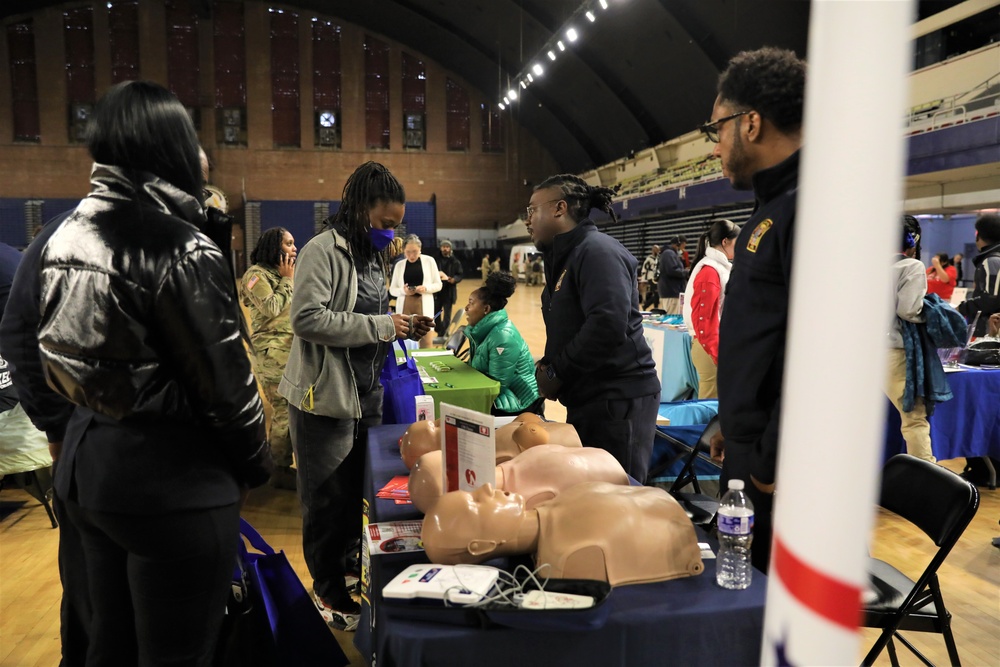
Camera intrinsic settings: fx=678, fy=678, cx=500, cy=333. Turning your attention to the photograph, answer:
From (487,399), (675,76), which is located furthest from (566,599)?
(675,76)

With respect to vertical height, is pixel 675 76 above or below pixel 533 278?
above

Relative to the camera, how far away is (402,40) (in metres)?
26.7

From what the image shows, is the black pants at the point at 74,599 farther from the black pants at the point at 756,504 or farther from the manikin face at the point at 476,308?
the manikin face at the point at 476,308

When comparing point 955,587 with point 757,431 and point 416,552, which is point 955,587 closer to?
point 757,431

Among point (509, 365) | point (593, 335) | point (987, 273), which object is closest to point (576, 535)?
point (593, 335)

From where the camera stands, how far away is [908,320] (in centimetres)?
367

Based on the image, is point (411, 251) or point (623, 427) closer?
point (623, 427)

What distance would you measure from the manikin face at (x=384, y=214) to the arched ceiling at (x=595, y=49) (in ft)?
39.5

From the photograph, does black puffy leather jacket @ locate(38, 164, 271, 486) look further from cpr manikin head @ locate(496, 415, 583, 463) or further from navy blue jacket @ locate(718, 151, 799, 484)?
navy blue jacket @ locate(718, 151, 799, 484)

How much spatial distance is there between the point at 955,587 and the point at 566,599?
8.69 feet

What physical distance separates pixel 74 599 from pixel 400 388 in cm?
148

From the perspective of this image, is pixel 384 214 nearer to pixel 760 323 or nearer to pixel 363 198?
pixel 363 198

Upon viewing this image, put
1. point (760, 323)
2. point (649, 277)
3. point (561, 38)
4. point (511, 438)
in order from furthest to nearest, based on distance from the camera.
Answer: point (561, 38), point (649, 277), point (511, 438), point (760, 323)

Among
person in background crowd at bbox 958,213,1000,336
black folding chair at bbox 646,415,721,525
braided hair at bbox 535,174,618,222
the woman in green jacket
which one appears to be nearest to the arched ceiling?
person in background crowd at bbox 958,213,1000,336
